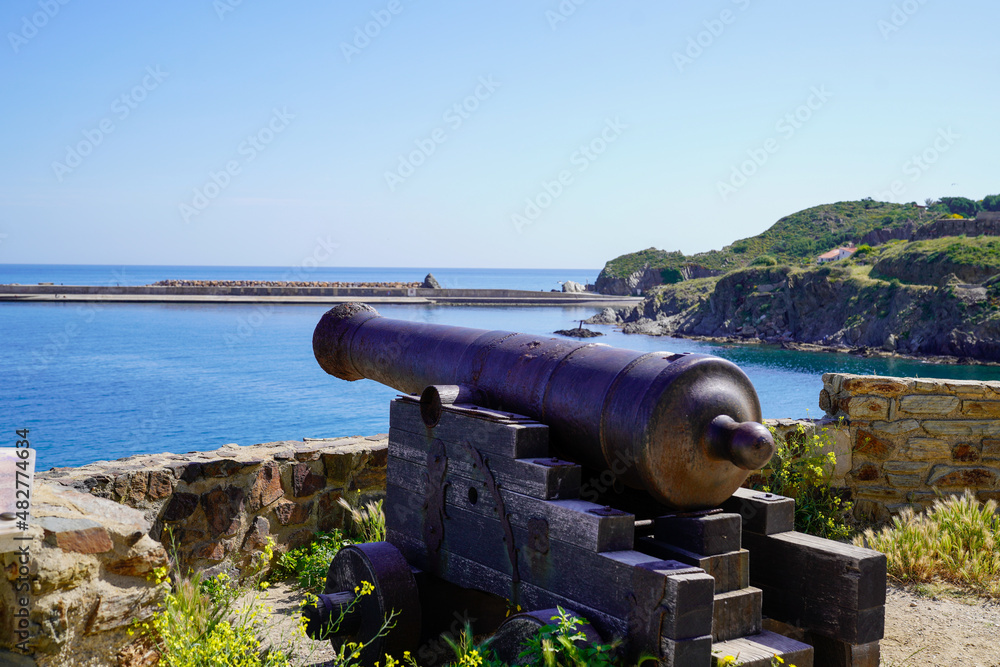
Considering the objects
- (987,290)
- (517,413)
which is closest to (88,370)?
(517,413)

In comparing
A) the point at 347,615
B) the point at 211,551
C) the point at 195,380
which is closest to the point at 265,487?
the point at 211,551

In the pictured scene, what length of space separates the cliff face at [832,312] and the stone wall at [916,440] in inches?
1279

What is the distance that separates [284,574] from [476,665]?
2343 mm

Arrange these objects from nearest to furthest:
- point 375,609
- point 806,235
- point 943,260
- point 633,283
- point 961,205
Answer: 1. point 375,609
2. point 943,260
3. point 961,205
4. point 806,235
5. point 633,283

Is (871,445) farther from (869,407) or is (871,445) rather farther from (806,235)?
(806,235)

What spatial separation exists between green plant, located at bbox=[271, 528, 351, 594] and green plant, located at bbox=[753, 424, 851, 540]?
257 cm

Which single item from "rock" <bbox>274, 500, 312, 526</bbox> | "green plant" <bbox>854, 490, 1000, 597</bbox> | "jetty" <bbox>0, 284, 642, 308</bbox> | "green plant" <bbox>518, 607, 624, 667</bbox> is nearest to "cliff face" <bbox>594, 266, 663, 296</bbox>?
"jetty" <bbox>0, 284, 642, 308</bbox>

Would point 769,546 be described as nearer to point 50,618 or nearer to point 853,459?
point 50,618

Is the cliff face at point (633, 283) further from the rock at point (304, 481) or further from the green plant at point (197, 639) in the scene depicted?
the green plant at point (197, 639)

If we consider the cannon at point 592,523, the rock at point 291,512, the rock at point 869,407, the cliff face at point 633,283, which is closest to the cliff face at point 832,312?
the cliff face at point 633,283

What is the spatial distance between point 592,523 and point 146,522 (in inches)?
58.4

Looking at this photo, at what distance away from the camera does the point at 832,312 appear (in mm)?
42438

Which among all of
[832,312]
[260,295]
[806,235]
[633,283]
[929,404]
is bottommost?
[929,404]

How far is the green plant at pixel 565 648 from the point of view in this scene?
91.6 inches
